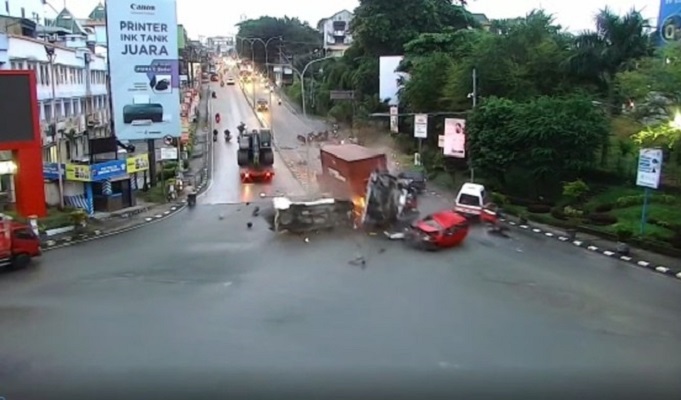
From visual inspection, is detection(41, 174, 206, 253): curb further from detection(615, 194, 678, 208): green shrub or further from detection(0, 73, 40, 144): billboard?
detection(615, 194, 678, 208): green shrub

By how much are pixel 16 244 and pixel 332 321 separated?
10907mm

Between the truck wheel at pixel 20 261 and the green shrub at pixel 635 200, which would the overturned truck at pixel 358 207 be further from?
the truck wheel at pixel 20 261

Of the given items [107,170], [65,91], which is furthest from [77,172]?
[65,91]

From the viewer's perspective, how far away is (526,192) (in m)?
32.6

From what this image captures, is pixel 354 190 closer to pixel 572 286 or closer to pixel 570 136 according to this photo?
pixel 570 136

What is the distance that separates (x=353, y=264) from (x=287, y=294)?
394 centimetres

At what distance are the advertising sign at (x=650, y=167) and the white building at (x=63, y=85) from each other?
896 inches

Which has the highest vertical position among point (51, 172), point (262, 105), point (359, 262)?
point (262, 105)

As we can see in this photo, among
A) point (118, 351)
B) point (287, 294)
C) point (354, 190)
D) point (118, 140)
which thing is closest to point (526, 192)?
point (354, 190)

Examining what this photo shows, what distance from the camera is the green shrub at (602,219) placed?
1049 inches

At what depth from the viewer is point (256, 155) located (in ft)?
136

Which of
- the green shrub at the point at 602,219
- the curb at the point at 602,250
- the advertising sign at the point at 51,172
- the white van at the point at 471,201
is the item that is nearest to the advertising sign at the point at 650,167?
the curb at the point at 602,250

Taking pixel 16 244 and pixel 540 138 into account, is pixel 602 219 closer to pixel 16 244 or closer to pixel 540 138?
pixel 540 138

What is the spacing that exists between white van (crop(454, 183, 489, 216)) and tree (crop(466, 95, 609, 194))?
391 centimetres
